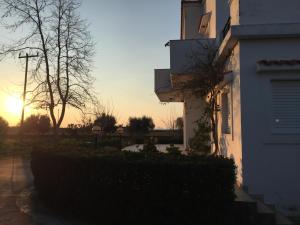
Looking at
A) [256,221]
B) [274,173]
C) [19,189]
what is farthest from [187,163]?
Result: [19,189]

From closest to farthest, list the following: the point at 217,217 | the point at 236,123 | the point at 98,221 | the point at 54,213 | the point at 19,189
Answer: the point at 217,217
the point at 98,221
the point at 54,213
the point at 236,123
the point at 19,189

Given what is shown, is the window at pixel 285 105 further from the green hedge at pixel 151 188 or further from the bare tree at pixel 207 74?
the green hedge at pixel 151 188

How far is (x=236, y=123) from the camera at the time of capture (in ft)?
30.1

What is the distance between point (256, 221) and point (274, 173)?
70.4 inches

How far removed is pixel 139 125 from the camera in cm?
5359

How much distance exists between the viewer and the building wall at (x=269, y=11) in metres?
8.85

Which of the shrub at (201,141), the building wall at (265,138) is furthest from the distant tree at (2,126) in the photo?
the building wall at (265,138)

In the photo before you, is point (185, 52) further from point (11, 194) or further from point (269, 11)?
point (11, 194)

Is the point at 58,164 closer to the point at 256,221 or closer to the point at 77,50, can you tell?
the point at 256,221

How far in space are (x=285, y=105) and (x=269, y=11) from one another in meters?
2.21

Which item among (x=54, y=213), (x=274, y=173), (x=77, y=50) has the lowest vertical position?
(x=54, y=213)

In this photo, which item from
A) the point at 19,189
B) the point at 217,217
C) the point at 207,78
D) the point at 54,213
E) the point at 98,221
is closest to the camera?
the point at 217,217

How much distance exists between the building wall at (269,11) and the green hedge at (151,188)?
3.75 m

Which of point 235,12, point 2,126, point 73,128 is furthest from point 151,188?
point 73,128
